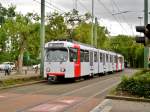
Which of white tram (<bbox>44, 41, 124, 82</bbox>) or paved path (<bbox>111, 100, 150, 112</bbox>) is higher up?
white tram (<bbox>44, 41, 124, 82</bbox>)

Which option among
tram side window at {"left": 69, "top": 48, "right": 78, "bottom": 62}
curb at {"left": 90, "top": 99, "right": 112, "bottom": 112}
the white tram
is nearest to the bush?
curb at {"left": 90, "top": 99, "right": 112, "bottom": 112}

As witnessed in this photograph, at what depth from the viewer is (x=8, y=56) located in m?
53.9

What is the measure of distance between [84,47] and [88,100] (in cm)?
1828

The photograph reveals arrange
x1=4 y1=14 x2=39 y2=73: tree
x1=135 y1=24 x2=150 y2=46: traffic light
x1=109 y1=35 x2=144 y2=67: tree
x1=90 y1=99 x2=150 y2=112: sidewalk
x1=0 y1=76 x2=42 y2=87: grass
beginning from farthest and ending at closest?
x1=109 y1=35 x2=144 y2=67: tree
x1=4 y1=14 x2=39 y2=73: tree
x1=0 y1=76 x2=42 y2=87: grass
x1=90 y1=99 x2=150 y2=112: sidewalk
x1=135 y1=24 x2=150 y2=46: traffic light

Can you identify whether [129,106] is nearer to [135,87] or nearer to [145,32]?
[135,87]

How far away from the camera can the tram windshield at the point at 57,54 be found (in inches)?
1379

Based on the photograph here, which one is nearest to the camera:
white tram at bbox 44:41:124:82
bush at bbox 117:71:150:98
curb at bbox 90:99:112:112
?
curb at bbox 90:99:112:112

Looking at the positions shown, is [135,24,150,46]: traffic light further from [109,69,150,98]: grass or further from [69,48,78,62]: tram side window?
[69,48,78,62]: tram side window

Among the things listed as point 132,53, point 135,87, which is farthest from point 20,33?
point 132,53

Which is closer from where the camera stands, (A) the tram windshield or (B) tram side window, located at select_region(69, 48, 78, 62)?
(A) the tram windshield

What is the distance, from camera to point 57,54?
35.3m

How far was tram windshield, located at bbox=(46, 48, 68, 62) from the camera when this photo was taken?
35.0 m

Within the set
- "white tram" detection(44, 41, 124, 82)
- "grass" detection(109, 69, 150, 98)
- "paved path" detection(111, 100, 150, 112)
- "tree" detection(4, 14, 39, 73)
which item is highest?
"tree" detection(4, 14, 39, 73)

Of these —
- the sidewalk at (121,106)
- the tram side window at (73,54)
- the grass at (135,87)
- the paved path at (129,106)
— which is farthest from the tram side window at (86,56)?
the paved path at (129,106)
